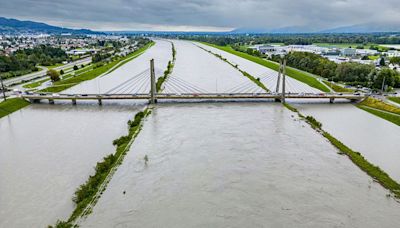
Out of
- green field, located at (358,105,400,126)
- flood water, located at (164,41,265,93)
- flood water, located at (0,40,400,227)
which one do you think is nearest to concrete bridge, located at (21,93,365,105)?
green field, located at (358,105,400,126)

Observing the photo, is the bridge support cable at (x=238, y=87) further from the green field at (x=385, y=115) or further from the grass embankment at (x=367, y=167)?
the grass embankment at (x=367, y=167)

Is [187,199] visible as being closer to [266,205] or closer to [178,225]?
[178,225]

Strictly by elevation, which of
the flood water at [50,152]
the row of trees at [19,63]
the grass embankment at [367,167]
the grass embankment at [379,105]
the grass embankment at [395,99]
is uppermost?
the row of trees at [19,63]

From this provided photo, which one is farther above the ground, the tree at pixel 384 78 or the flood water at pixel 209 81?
the tree at pixel 384 78

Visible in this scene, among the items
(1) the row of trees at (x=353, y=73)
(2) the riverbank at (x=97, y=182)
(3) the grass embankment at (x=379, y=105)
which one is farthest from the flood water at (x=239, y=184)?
(1) the row of trees at (x=353, y=73)

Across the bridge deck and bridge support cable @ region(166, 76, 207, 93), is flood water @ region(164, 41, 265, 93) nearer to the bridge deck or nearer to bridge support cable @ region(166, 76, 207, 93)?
bridge support cable @ region(166, 76, 207, 93)

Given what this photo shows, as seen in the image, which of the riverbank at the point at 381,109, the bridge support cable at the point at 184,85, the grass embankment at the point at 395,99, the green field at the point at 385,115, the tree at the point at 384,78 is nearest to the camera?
the green field at the point at 385,115

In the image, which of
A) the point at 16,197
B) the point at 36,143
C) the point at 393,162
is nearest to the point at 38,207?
the point at 16,197

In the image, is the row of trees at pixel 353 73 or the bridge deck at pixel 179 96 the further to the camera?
the row of trees at pixel 353 73
